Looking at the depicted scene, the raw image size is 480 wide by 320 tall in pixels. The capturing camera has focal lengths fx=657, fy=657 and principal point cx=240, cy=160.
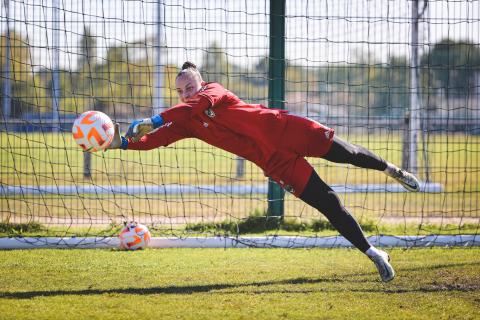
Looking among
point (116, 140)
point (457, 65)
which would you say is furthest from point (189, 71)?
point (457, 65)

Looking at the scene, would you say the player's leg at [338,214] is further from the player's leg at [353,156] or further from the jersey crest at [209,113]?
the jersey crest at [209,113]

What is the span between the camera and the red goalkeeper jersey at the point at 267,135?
602 cm

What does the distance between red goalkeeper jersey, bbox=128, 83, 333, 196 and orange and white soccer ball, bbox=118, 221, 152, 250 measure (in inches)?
75.7

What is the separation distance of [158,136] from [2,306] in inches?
86.9

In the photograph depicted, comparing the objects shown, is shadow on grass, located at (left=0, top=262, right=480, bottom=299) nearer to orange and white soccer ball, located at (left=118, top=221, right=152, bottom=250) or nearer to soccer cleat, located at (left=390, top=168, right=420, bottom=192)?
soccer cleat, located at (left=390, top=168, right=420, bottom=192)

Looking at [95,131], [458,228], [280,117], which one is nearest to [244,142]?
[280,117]

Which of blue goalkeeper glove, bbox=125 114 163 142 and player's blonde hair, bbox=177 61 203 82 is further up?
player's blonde hair, bbox=177 61 203 82

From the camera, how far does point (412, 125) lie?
44.2 ft

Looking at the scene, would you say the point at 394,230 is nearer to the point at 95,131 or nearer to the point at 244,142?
the point at 244,142

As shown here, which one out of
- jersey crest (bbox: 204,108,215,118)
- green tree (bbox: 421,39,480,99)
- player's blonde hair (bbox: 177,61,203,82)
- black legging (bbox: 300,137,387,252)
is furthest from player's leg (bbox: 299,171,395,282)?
green tree (bbox: 421,39,480,99)

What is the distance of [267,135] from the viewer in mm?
6094

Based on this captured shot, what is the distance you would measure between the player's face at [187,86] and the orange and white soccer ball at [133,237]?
7.18 feet

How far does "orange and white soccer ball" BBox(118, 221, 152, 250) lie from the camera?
24.9 feet

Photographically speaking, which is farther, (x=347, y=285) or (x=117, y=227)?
(x=117, y=227)
